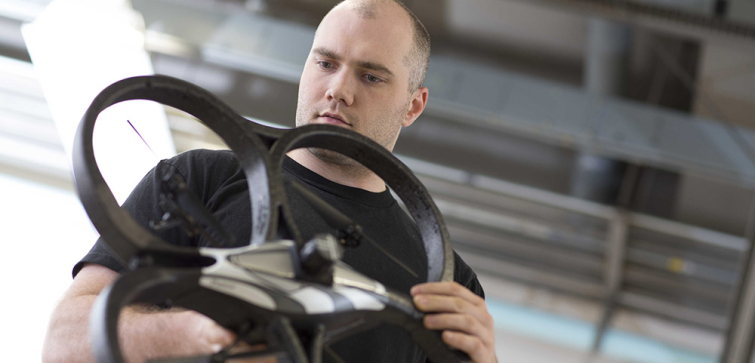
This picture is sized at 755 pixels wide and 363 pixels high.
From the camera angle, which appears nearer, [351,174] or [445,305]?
[445,305]

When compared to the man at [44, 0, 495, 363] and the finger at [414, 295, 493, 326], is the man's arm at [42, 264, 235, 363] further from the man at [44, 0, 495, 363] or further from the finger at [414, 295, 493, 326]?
the finger at [414, 295, 493, 326]

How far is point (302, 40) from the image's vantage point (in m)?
3.17

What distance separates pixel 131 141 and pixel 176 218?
1.84ft

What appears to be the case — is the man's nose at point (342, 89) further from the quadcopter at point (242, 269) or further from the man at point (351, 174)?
the quadcopter at point (242, 269)

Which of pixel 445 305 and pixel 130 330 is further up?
pixel 445 305

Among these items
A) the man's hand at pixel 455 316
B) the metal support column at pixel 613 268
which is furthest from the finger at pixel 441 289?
the metal support column at pixel 613 268

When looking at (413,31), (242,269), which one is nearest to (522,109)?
(413,31)

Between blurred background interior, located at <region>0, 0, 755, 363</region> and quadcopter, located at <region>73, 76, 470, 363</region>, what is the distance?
1927mm

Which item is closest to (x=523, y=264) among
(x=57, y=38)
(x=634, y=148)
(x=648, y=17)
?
(x=634, y=148)

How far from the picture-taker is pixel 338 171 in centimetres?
108

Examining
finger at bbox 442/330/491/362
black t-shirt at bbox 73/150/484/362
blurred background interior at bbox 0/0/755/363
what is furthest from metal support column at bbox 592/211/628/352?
finger at bbox 442/330/491/362

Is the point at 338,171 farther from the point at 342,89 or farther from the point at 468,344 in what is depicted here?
the point at 468,344

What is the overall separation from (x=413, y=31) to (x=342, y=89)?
8.6 inches

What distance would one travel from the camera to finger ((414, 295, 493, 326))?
0.62m
